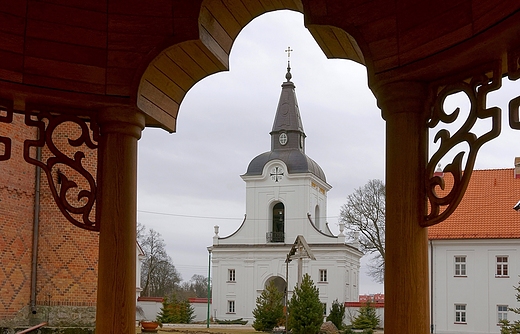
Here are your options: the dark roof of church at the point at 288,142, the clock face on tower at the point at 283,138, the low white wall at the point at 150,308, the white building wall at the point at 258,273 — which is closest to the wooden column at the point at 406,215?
the white building wall at the point at 258,273

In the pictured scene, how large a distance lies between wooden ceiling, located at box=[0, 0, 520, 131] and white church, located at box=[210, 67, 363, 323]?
36.5 meters

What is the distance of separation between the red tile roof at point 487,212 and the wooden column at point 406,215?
26.6 m

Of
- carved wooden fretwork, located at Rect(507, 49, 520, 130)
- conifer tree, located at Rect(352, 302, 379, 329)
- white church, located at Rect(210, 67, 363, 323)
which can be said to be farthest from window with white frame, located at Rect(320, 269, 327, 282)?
carved wooden fretwork, located at Rect(507, 49, 520, 130)

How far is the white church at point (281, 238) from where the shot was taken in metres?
40.6

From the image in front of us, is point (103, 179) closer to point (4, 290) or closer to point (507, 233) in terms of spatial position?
point (4, 290)

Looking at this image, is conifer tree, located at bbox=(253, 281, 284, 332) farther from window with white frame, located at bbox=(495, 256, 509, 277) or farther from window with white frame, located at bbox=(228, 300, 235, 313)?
window with white frame, located at bbox=(228, 300, 235, 313)

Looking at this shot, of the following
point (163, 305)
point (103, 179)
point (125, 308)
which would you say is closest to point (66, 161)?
point (103, 179)

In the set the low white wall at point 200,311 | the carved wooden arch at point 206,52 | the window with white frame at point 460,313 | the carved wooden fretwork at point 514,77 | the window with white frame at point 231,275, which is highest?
the carved wooden arch at point 206,52

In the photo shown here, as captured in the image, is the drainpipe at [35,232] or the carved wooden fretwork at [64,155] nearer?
the carved wooden fretwork at [64,155]

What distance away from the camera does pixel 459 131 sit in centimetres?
293

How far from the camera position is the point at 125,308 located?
361 centimetres

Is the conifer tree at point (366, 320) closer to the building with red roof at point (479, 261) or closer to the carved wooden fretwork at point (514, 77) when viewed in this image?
the building with red roof at point (479, 261)

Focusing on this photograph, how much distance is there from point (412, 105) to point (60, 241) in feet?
34.9

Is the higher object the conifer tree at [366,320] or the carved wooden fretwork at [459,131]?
the carved wooden fretwork at [459,131]
